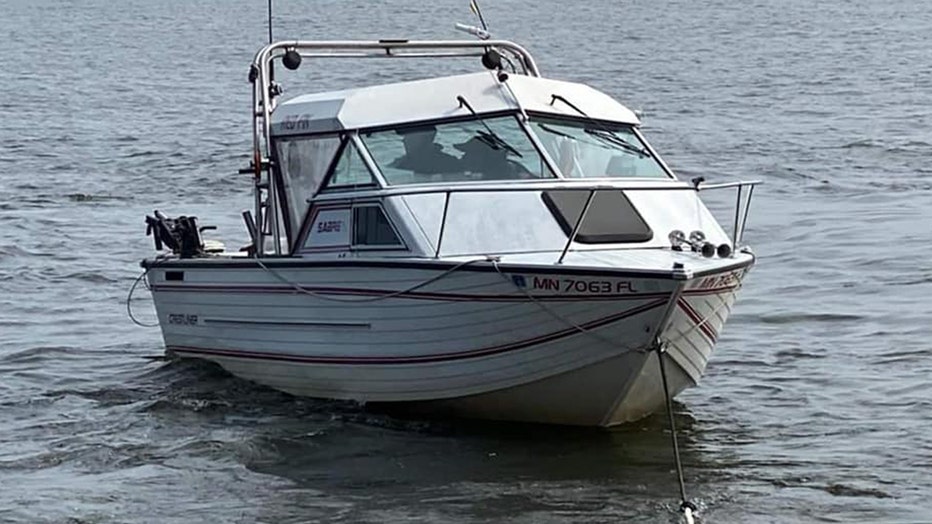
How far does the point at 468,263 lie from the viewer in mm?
11555

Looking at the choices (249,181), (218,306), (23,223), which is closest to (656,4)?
(249,181)

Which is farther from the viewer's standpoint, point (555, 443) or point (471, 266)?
point (555, 443)

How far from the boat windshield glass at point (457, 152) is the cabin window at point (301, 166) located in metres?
0.43

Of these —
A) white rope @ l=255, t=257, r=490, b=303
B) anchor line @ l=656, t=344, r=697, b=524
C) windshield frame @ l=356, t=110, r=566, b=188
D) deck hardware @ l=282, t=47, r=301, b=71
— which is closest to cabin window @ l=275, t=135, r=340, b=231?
windshield frame @ l=356, t=110, r=566, b=188

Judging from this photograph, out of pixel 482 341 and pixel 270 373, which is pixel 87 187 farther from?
pixel 482 341

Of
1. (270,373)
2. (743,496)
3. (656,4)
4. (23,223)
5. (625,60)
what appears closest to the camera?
(743,496)

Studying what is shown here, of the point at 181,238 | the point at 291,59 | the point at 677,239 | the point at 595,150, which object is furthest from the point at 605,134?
the point at 181,238

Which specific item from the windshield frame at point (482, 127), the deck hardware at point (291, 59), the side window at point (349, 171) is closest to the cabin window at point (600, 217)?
the windshield frame at point (482, 127)

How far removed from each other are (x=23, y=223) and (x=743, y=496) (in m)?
14.6

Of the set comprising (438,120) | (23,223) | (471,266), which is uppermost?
(438,120)

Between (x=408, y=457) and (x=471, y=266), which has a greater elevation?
(x=471, y=266)

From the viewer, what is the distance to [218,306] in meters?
13.7

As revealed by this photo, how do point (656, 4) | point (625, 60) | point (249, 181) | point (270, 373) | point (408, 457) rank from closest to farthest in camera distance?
1. point (408, 457)
2. point (270, 373)
3. point (249, 181)
4. point (625, 60)
5. point (656, 4)

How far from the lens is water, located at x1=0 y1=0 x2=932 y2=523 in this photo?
450 inches
